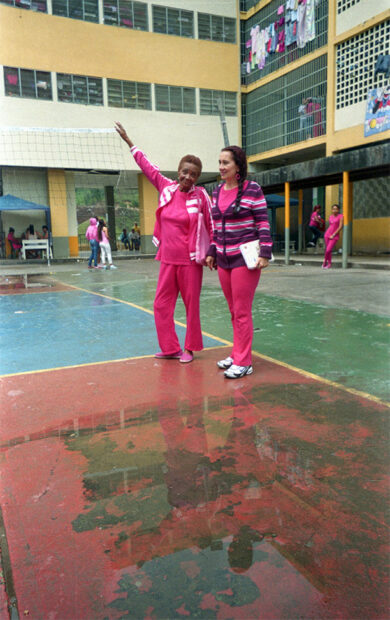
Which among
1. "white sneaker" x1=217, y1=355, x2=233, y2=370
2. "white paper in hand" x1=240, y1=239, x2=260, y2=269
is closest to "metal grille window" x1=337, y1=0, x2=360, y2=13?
"white paper in hand" x1=240, y1=239, x2=260, y2=269

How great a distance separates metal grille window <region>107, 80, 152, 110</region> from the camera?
23594mm

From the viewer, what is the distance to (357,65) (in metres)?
18.8

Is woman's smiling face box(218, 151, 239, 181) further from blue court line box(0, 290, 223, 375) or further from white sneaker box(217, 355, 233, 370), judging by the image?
blue court line box(0, 290, 223, 375)

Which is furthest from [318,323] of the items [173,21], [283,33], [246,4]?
[246,4]

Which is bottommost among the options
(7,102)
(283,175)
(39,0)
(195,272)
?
(195,272)

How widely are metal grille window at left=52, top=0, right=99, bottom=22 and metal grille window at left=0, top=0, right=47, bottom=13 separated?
476 millimetres

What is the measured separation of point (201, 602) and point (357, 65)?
20.9m

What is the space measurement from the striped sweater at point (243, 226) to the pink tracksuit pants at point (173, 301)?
0.41 meters

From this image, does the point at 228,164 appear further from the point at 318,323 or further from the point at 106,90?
the point at 106,90

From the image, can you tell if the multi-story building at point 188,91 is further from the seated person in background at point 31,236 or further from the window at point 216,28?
the seated person in background at point 31,236

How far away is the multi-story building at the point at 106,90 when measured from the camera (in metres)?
21.8

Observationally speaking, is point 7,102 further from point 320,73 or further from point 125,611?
point 125,611

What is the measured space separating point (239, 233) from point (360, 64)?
59.6 ft

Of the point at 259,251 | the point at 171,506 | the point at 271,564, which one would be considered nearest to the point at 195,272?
the point at 259,251
